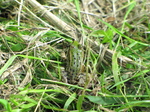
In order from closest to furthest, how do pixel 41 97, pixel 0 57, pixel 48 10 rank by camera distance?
pixel 41 97
pixel 0 57
pixel 48 10

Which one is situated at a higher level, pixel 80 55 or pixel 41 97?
pixel 80 55

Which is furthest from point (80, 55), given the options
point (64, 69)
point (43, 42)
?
point (43, 42)

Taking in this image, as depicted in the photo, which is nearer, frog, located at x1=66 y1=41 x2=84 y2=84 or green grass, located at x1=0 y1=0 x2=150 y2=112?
green grass, located at x1=0 y1=0 x2=150 y2=112

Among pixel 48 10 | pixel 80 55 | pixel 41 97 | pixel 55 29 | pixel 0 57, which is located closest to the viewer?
pixel 41 97

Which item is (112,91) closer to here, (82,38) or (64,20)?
(82,38)

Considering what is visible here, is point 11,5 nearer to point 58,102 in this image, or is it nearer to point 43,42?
point 43,42

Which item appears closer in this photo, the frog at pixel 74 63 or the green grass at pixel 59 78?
the green grass at pixel 59 78

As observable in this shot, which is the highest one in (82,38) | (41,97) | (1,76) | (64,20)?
(64,20)

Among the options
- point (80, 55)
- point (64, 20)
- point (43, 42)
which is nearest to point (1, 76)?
point (43, 42)

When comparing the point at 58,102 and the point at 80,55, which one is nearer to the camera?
the point at 58,102
